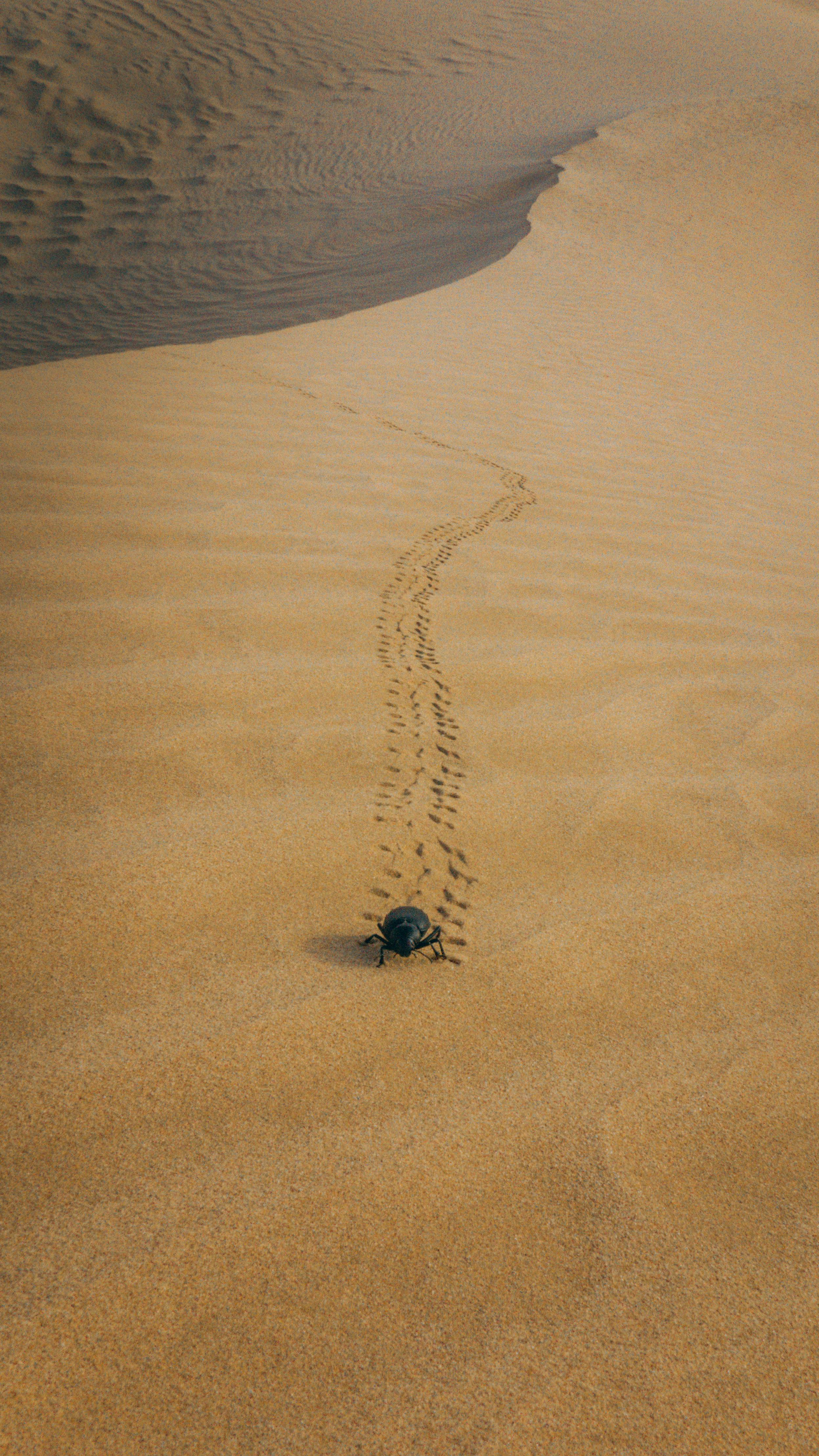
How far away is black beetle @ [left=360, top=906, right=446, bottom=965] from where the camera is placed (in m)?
1.38

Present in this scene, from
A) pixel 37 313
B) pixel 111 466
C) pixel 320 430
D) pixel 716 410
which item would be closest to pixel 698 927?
pixel 111 466

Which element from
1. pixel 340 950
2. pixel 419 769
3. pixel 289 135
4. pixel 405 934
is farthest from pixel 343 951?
pixel 289 135

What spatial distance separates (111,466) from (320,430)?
3.64 feet

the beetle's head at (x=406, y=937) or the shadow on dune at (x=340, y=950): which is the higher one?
the beetle's head at (x=406, y=937)

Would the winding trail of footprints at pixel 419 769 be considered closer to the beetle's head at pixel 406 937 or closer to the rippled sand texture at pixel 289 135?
the beetle's head at pixel 406 937

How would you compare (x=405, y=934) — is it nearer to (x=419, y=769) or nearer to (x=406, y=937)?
(x=406, y=937)

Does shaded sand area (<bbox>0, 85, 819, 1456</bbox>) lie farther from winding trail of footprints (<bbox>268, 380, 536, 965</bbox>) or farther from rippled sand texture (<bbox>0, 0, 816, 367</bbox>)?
rippled sand texture (<bbox>0, 0, 816, 367</bbox>)

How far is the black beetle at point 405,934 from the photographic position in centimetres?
138

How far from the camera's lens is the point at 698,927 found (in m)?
1.60

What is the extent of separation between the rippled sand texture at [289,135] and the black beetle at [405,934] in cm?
839

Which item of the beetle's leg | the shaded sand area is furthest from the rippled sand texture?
the beetle's leg

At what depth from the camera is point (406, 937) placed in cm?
137

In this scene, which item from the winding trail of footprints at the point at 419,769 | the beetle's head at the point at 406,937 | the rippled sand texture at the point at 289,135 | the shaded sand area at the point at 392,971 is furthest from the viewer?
the rippled sand texture at the point at 289,135

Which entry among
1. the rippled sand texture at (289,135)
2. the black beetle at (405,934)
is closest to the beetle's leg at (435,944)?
the black beetle at (405,934)
